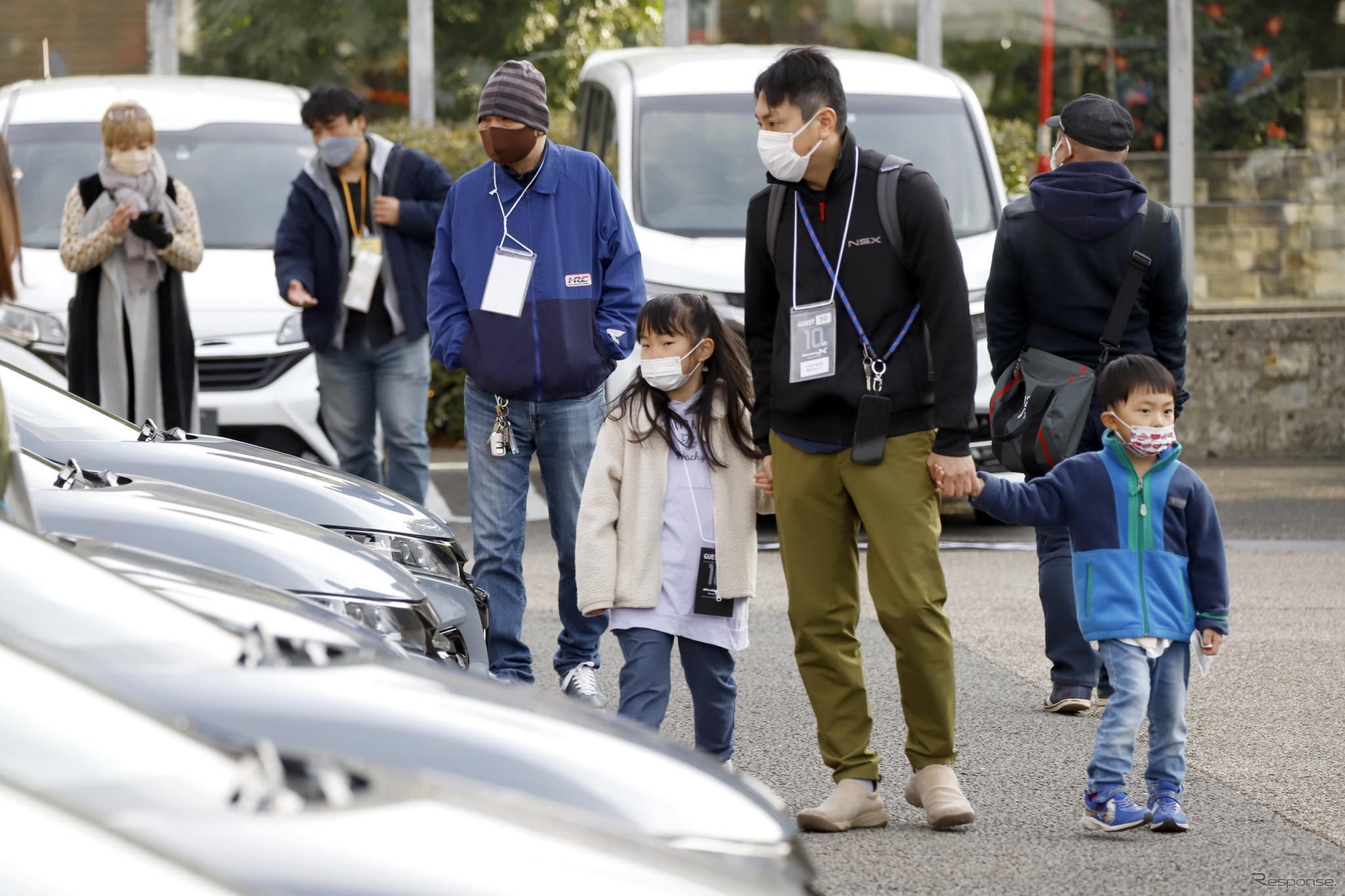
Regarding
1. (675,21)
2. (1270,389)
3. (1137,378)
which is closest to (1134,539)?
(1137,378)

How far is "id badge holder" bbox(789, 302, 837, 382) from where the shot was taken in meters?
4.39

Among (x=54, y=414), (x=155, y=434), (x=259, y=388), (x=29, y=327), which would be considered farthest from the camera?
(x=259, y=388)

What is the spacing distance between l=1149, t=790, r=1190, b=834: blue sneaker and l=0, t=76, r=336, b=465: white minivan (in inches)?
217

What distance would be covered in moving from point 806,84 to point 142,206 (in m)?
4.60

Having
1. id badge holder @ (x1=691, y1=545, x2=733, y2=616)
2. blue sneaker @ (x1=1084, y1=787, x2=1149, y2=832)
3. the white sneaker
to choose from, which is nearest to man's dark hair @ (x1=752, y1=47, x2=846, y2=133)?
id badge holder @ (x1=691, y1=545, x2=733, y2=616)

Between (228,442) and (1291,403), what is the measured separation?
9.12m

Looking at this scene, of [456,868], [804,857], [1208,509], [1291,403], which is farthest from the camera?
[1291,403]

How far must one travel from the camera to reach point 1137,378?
14.4ft

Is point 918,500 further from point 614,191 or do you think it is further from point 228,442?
point 228,442

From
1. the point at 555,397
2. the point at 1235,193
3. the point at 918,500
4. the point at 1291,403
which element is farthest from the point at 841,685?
the point at 1235,193

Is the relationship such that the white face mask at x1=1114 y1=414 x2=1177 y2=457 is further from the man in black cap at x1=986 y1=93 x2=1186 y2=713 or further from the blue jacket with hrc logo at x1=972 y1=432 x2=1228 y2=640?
the man in black cap at x1=986 y1=93 x2=1186 y2=713

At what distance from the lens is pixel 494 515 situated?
5.76 metres

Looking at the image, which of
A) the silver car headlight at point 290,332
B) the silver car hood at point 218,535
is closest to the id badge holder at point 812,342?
the silver car hood at point 218,535

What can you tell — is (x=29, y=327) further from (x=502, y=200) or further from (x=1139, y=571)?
(x=1139, y=571)
